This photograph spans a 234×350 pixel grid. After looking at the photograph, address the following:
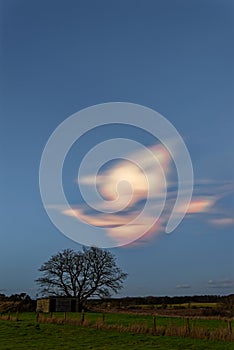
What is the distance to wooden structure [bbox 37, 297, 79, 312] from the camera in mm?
46219

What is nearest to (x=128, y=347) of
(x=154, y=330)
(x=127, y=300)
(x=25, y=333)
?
(x=154, y=330)

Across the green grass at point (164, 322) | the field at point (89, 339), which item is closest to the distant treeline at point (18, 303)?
the green grass at point (164, 322)

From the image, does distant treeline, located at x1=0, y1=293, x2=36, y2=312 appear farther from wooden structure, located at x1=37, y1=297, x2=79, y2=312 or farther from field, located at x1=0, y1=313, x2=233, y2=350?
field, located at x1=0, y1=313, x2=233, y2=350

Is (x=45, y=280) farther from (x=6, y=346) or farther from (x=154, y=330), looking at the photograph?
(x=6, y=346)

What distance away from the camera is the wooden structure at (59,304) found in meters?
46.2

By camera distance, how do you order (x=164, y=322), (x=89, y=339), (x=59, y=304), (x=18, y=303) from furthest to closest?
1. (x=18, y=303)
2. (x=59, y=304)
3. (x=164, y=322)
4. (x=89, y=339)

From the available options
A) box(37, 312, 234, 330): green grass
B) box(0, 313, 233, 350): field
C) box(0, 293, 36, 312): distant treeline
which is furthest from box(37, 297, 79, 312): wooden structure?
box(0, 313, 233, 350): field

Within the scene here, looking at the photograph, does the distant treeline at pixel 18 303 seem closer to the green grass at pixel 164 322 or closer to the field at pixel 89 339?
the green grass at pixel 164 322

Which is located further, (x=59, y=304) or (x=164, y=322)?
(x=59, y=304)

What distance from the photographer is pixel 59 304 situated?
46.5 meters

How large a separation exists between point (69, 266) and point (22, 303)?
18.5ft

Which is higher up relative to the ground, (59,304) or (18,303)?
(18,303)

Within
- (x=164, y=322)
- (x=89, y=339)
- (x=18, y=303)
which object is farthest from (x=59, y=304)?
(x=89, y=339)

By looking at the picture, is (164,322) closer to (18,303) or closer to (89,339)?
(89,339)
